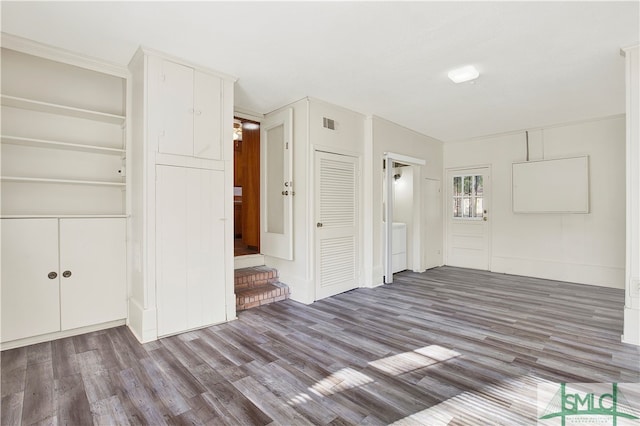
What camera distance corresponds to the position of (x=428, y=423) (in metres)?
1.70

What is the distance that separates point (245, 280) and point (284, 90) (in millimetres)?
2520

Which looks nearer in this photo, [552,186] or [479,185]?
[552,186]

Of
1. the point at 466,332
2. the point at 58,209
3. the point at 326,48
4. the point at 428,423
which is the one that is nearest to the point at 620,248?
the point at 466,332

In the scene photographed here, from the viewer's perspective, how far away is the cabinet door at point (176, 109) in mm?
2834

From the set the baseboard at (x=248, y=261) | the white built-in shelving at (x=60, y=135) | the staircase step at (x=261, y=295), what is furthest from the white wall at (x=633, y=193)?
the white built-in shelving at (x=60, y=135)

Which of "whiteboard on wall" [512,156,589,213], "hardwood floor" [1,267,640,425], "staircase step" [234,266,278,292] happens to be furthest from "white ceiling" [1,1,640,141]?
"hardwood floor" [1,267,640,425]

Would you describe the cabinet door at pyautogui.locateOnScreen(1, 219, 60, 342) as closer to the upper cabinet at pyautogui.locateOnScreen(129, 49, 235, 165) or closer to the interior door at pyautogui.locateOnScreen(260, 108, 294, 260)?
the upper cabinet at pyautogui.locateOnScreen(129, 49, 235, 165)

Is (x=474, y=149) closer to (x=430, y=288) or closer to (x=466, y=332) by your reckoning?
(x=430, y=288)

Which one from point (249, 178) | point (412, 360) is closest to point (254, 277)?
point (249, 178)

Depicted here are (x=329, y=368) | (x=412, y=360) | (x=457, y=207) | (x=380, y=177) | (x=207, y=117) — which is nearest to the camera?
→ (x=329, y=368)

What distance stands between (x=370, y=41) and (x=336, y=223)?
235 centimetres

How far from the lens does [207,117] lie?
311 centimetres

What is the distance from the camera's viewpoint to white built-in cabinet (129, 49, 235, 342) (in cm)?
276

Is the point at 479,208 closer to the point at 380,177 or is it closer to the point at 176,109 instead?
the point at 380,177
